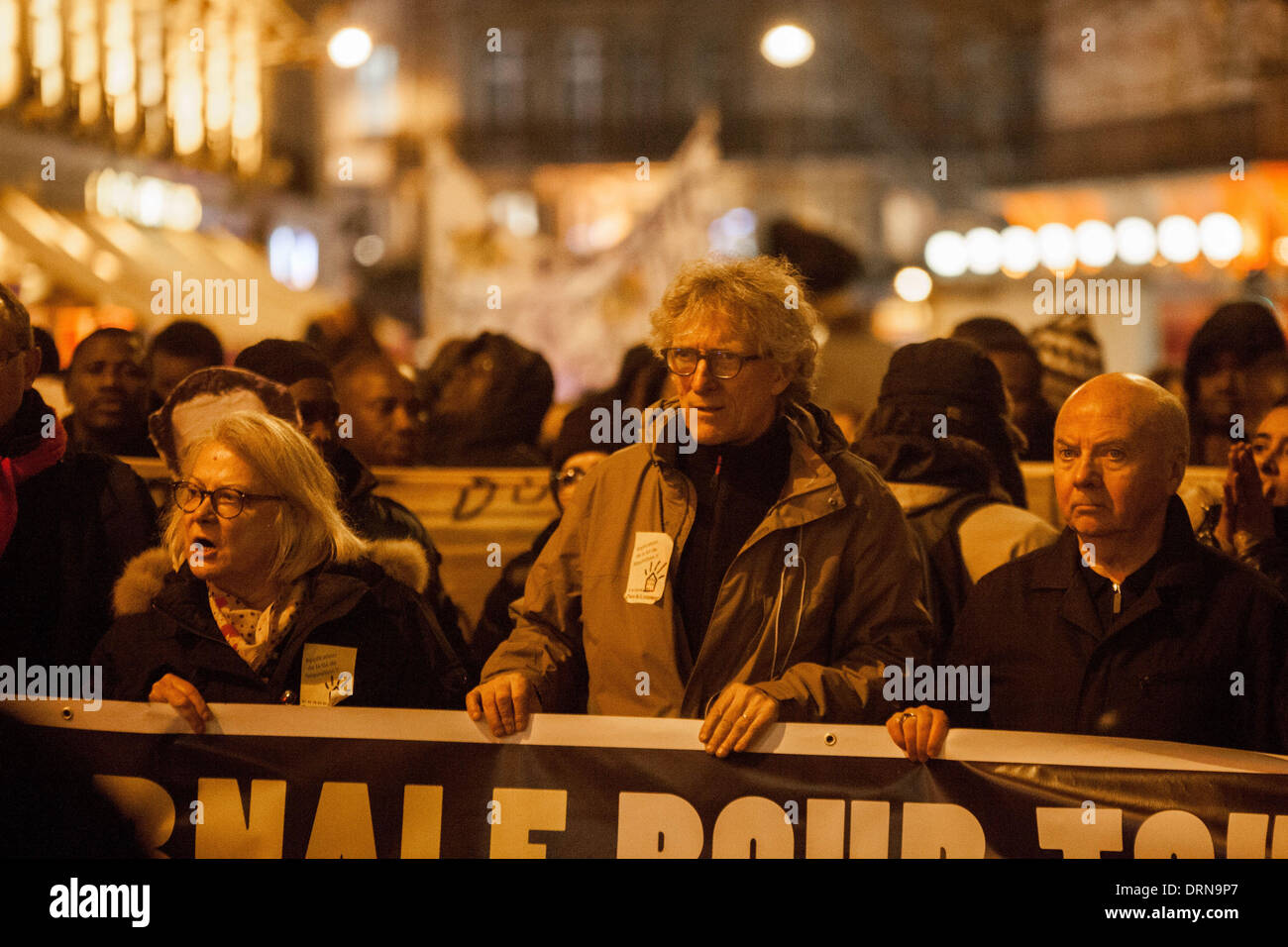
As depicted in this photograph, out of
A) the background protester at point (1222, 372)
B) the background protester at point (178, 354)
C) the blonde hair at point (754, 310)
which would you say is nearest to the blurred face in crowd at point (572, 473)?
the blonde hair at point (754, 310)

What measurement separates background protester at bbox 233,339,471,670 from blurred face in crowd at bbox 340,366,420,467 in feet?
1.76

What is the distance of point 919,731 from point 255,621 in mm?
1578

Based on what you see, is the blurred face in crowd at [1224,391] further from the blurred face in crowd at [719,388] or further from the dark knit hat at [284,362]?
the dark knit hat at [284,362]

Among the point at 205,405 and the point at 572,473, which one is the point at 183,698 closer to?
the point at 205,405

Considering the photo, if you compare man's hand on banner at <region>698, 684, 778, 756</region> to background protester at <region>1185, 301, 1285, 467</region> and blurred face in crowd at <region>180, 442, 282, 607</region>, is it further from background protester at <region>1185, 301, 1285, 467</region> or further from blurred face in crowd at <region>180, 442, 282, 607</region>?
background protester at <region>1185, 301, 1285, 467</region>

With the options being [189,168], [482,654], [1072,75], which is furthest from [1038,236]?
[482,654]

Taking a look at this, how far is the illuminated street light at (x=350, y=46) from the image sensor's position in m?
8.77

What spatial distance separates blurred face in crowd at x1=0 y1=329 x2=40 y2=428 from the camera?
12.8 feet

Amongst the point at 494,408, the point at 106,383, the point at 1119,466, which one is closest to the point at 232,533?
the point at 106,383

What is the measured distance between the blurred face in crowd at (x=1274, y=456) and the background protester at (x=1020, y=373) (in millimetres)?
1090

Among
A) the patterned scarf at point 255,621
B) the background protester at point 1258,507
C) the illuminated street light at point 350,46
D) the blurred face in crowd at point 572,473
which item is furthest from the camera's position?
the illuminated street light at point 350,46

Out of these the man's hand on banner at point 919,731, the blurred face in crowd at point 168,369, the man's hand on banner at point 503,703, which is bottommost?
the man's hand on banner at point 919,731

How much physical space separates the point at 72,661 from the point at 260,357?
Result: 49.5 inches

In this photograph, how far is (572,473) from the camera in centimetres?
470
